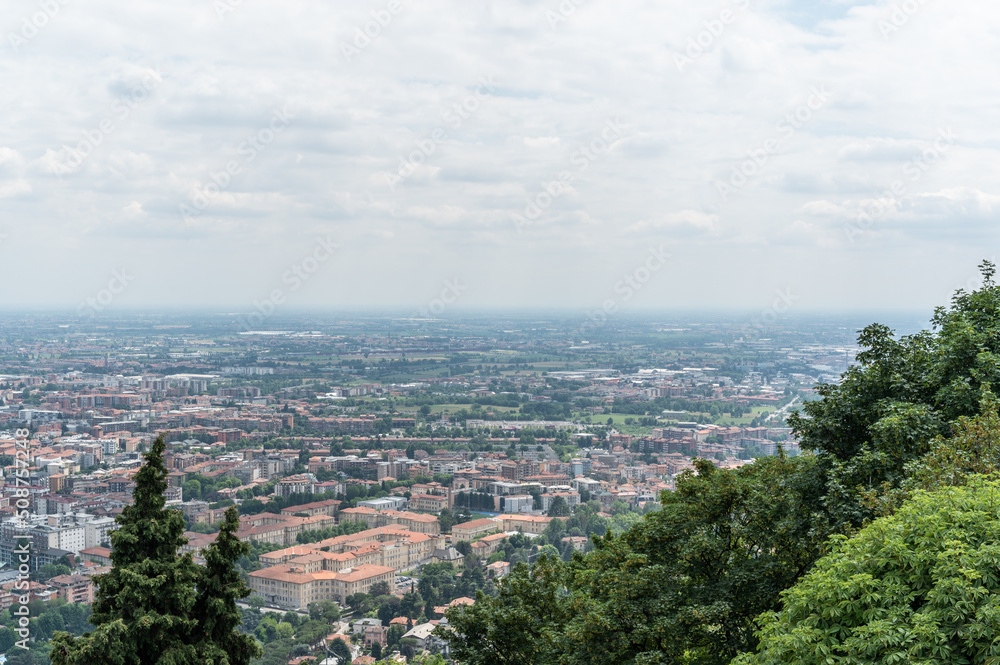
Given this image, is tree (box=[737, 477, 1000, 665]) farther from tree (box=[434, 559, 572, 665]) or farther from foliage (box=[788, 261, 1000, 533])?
tree (box=[434, 559, 572, 665])

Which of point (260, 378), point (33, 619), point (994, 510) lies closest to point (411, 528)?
point (33, 619)

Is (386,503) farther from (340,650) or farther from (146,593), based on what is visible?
(146,593)

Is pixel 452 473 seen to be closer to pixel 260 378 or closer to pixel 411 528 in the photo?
pixel 411 528

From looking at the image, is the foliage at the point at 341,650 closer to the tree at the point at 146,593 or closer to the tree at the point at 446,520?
the tree at the point at 446,520

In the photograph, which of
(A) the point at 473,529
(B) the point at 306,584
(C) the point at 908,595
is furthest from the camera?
(A) the point at 473,529

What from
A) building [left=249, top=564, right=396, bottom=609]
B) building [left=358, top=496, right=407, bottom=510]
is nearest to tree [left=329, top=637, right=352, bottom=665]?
building [left=249, top=564, right=396, bottom=609]

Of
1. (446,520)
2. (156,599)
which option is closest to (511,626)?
(156,599)
